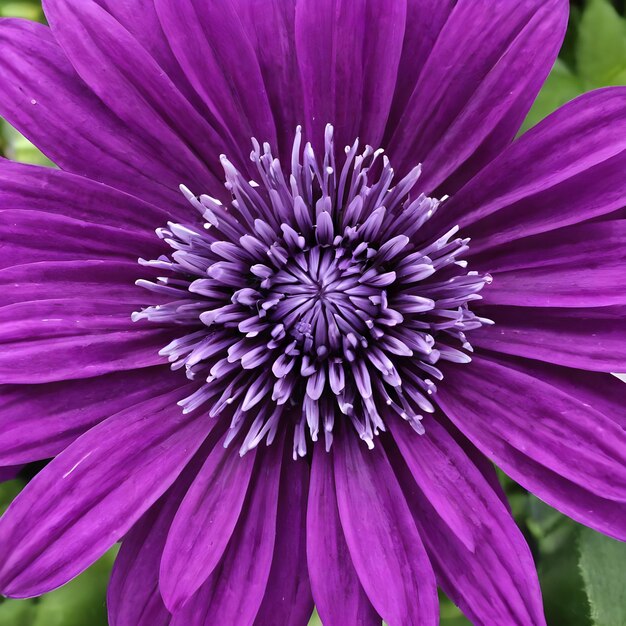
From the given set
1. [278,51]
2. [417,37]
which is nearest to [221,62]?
[278,51]

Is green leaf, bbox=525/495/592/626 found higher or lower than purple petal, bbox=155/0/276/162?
lower

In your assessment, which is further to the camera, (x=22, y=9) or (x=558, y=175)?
(x=22, y=9)

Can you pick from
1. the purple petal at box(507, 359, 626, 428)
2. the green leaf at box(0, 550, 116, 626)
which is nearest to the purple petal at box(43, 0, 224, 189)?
the purple petal at box(507, 359, 626, 428)

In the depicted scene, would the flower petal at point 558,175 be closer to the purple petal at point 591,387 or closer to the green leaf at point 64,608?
the purple petal at point 591,387

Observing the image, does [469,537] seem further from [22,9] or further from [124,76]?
[22,9]

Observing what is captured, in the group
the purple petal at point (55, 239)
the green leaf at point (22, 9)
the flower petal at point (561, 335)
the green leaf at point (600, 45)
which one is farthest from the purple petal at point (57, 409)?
the green leaf at point (600, 45)

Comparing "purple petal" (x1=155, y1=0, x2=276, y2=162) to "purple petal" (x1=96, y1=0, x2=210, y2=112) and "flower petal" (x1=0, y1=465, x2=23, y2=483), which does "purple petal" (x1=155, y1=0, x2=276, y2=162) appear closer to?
"purple petal" (x1=96, y1=0, x2=210, y2=112)

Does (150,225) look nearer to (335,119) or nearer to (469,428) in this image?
(335,119)

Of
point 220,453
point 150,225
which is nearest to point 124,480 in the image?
point 220,453
